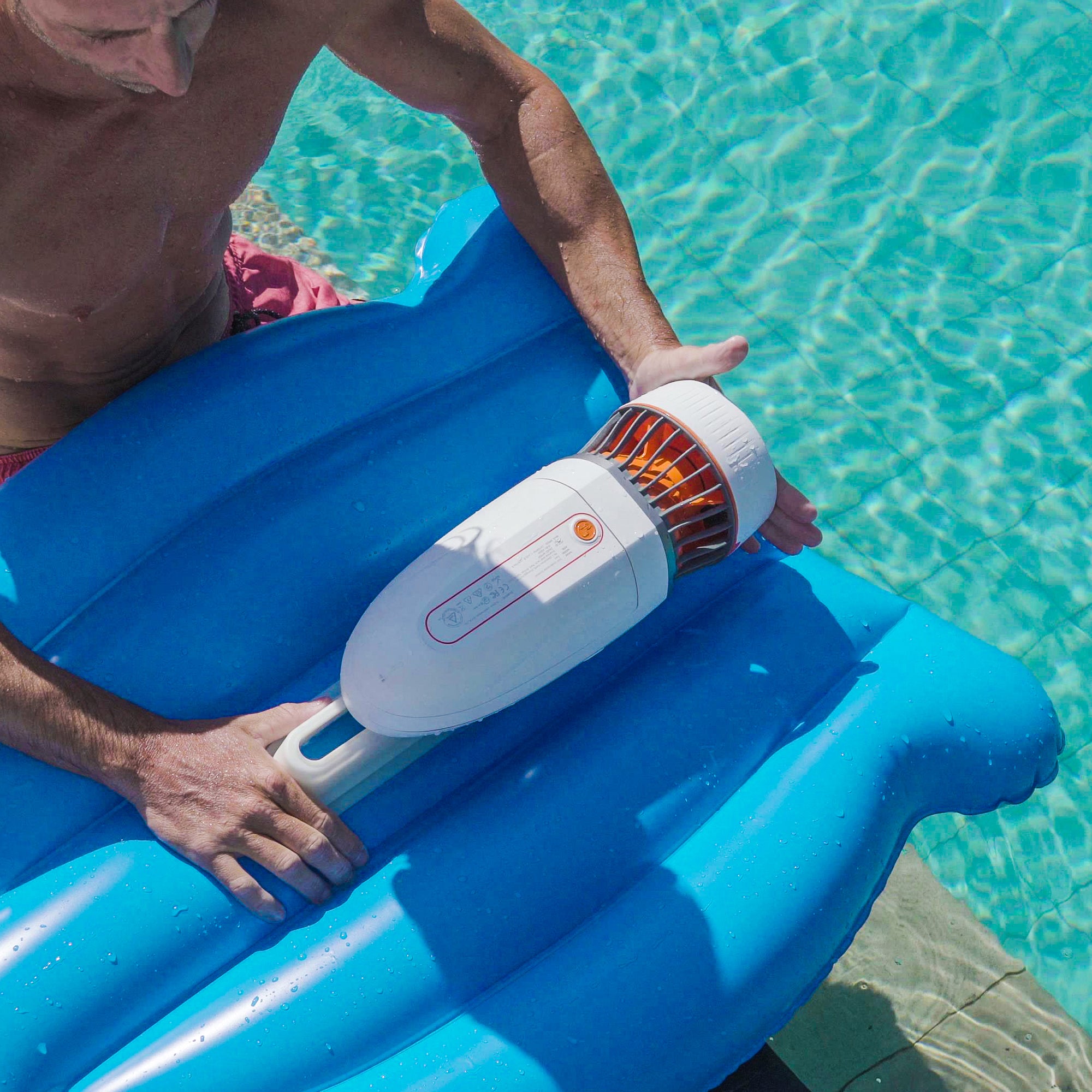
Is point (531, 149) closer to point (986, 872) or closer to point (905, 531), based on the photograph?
point (905, 531)

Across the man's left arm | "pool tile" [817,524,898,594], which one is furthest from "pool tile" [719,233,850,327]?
the man's left arm

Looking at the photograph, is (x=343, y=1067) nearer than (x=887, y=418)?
Yes

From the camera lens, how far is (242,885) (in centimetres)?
125

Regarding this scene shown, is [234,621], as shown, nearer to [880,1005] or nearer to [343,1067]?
[343,1067]

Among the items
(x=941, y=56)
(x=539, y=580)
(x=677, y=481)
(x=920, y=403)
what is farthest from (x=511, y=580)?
(x=941, y=56)

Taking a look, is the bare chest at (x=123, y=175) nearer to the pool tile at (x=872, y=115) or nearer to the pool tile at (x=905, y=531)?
the pool tile at (x=905, y=531)

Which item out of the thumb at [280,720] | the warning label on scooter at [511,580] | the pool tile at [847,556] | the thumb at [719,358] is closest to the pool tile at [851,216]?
the pool tile at [847,556]

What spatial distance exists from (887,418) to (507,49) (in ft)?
4.12

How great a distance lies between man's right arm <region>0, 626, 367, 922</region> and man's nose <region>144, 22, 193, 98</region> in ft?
2.13

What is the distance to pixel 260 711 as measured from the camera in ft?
4.51

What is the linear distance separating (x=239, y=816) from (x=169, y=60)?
2.55 feet

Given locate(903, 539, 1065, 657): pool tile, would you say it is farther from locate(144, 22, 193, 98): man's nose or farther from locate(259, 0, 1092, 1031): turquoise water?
locate(144, 22, 193, 98): man's nose

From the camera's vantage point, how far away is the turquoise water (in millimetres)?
2361

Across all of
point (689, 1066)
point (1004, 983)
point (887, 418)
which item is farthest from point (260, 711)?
point (887, 418)
